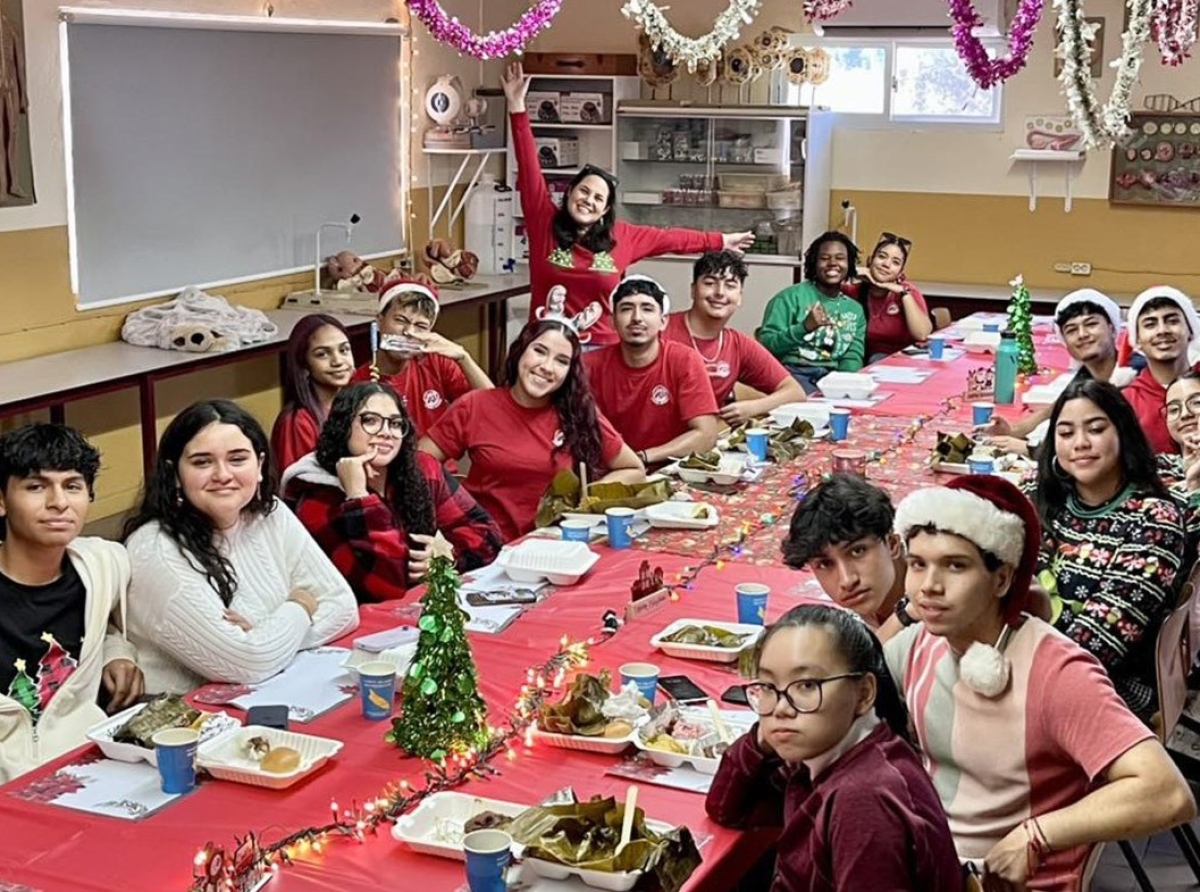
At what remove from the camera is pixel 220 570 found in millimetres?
3059

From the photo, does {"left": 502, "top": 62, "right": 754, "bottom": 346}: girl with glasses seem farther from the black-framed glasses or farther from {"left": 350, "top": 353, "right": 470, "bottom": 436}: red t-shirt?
the black-framed glasses

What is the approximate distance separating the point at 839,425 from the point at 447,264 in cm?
403

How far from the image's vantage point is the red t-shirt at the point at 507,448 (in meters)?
4.59

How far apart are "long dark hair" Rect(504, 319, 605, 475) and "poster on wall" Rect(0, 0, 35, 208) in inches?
103

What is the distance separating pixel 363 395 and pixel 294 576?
643mm

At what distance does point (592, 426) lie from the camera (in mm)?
4617

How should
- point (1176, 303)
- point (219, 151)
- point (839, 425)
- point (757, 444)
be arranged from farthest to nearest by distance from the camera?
1. point (219, 151)
2. point (839, 425)
3. point (757, 444)
4. point (1176, 303)

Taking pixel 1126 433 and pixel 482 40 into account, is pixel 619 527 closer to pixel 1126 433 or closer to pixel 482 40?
pixel 1126 433

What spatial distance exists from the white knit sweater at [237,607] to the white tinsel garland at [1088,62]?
12.4ft

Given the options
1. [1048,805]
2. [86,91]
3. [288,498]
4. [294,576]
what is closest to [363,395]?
[288,498]

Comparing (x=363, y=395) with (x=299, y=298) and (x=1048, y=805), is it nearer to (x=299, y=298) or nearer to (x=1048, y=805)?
(x=1048, y=805)

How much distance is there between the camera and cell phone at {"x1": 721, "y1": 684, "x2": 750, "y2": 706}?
2818 mm

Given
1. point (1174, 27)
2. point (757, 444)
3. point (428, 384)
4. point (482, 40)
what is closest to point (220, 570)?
point (757, 444)

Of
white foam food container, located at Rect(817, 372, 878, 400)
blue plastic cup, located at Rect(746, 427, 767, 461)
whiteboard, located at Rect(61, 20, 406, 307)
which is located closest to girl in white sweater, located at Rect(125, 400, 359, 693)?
blue plastic cup, located at Rect(746, 427, 767, 461)
